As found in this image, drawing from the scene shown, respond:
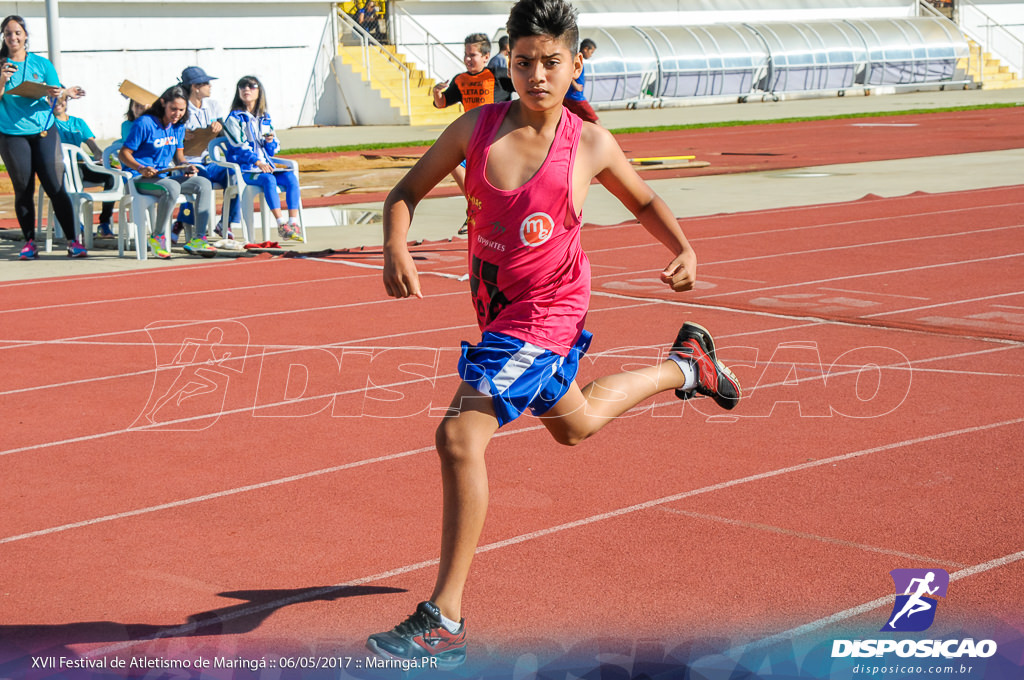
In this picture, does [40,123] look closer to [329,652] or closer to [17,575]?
[17,575]

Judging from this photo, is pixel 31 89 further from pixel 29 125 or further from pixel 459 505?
pixel 459 505

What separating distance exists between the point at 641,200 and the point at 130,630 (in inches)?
77.2

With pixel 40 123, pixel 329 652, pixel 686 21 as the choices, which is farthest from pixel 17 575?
pixel 686 21

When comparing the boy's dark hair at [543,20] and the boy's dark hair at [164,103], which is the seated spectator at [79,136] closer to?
the boy's dark hair at [164,103]

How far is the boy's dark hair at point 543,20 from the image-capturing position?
11.9ft

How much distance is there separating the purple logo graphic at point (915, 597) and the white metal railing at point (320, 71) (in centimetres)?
3332

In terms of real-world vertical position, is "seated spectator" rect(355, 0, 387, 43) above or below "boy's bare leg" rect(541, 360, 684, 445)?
above

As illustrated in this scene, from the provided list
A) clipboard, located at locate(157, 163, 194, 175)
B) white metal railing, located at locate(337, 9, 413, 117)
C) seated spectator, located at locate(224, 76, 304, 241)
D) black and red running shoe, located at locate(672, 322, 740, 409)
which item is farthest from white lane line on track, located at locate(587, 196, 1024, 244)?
white metal railing, located at locate(337, 9, 413, 117)

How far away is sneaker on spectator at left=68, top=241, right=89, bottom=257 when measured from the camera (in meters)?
12.3

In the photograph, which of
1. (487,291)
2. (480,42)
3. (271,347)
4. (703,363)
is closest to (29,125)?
(480,42)

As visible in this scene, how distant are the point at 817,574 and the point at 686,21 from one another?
44.1 meters

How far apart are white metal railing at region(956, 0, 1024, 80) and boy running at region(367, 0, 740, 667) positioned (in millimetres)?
51107

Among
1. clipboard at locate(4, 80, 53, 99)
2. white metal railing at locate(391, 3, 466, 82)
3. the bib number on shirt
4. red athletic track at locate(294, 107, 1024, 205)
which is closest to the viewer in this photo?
the bib number on shirt

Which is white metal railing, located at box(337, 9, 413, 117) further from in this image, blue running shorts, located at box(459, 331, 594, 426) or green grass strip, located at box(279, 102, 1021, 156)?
blue running shorts, located at box(459, 331, 594, 426)
